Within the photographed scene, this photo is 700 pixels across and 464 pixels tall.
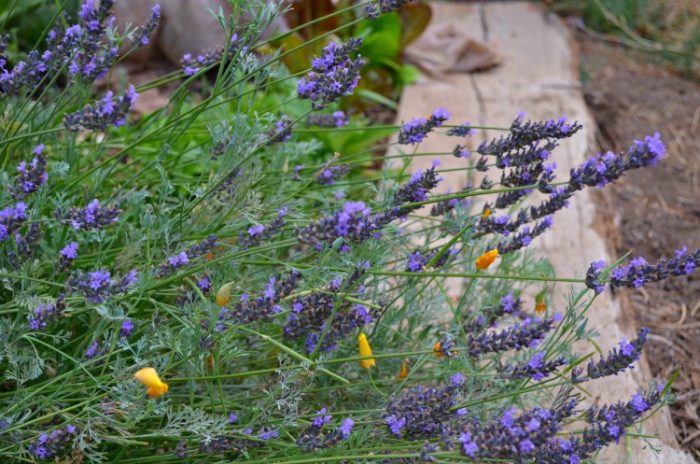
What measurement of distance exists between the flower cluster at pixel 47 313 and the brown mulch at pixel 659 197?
5.25 feet

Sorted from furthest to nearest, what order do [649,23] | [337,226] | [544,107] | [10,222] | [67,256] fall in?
[649,23] < [544,107] < [67,256] < [10,222] < [337,226]

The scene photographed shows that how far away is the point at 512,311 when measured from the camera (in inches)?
73.8

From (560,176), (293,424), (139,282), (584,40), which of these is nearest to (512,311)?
(293,424)

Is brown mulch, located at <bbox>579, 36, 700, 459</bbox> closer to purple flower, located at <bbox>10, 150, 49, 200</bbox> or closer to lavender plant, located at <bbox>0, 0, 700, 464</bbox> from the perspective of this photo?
lavender plant, located at <bbox>0, 0, 700, 464</bbox>

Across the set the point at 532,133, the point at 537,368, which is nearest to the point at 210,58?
the point at 532,133

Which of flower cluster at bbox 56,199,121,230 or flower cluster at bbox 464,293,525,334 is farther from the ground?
flower cluster at bbox 56,199,121,230

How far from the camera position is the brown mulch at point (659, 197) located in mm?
2494

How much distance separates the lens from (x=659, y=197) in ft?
11.4

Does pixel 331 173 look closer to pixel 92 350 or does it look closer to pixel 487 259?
pixel 487 259

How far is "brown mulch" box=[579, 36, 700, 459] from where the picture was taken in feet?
8.18

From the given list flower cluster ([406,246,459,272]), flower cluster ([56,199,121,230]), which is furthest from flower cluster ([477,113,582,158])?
flower cluster ([56,199,121,230])

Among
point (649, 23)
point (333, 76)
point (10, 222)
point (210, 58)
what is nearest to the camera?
point (10, 222)

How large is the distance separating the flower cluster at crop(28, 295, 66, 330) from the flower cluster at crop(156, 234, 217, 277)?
0.56ft

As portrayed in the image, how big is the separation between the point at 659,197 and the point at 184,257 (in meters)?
2.57
